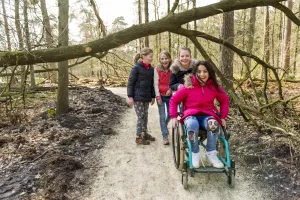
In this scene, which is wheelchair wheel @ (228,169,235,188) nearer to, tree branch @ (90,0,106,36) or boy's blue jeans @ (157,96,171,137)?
boy's blue jeans @ (157,96,171,137)

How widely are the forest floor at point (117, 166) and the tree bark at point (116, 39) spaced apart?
5.05 feet

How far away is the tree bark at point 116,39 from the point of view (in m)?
3.74

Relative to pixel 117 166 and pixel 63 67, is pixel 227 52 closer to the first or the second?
pixel 63 67

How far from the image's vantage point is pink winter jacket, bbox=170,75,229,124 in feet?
11.3

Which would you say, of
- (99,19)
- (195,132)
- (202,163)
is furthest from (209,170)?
(99,19)

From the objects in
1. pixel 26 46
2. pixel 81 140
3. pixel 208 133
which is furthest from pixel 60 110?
pixel 208 133

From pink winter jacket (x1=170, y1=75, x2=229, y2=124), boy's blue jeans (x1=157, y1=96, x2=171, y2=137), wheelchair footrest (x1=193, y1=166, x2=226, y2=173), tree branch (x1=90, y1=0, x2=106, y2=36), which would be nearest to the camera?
wheelchair footrest (x1=193, y1=166, x2=226, y2=173)

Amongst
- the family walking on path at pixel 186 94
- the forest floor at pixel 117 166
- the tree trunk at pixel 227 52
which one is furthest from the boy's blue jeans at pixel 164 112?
the tree trunk at pixel 227 52

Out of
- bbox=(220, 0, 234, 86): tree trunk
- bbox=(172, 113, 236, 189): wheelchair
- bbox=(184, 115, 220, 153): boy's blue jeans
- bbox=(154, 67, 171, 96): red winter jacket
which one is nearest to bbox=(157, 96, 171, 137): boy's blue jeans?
Result: bbox=(154, 67, 171, 96): red winter jacket

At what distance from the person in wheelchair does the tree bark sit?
0.80 m

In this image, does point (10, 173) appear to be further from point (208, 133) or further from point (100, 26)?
point (100, 26)

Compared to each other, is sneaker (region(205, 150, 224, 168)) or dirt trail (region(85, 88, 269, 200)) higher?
sneaker (region(205, 150, 224, 168))

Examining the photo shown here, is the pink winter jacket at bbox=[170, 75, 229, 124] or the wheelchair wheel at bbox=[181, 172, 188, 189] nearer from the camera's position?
the wheelchair wheel at bbox=[181, 172, 188, 189]

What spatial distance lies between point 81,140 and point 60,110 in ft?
7.03
